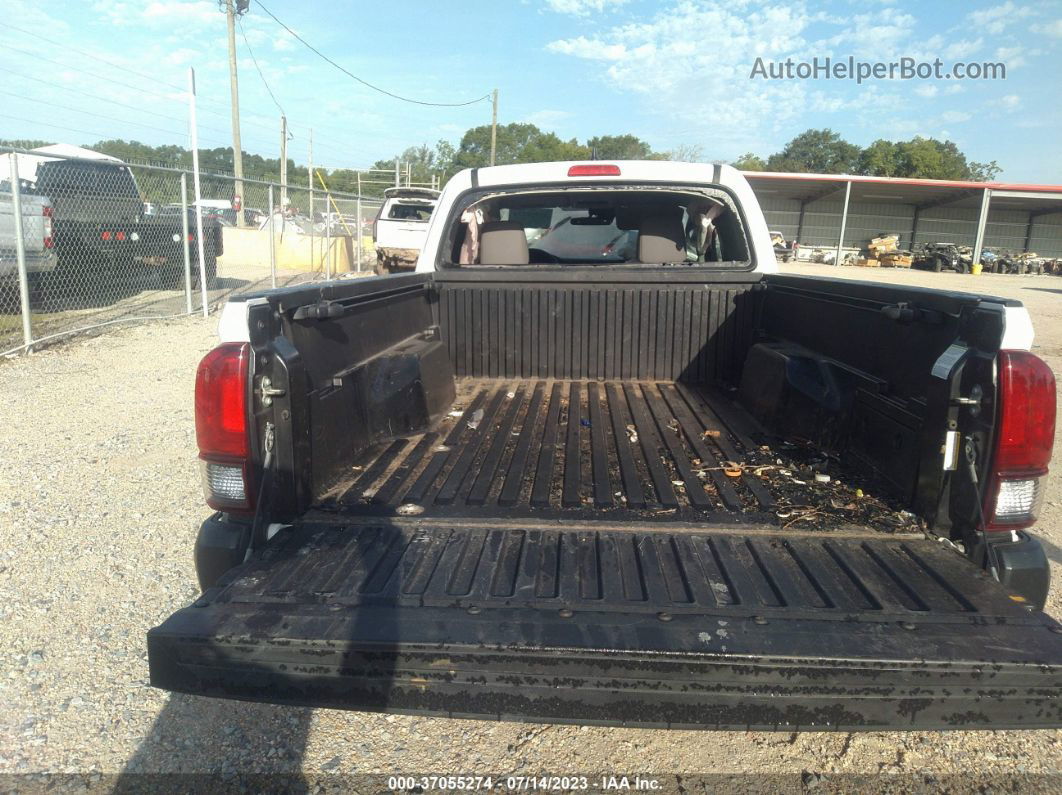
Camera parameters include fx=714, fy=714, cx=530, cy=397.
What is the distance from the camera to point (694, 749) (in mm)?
2410

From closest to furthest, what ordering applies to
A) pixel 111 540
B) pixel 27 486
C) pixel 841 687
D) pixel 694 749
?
pixel 841 687, pixel 694 749, pixel 111 540, pixel 27 486

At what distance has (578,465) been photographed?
2725 millimetres

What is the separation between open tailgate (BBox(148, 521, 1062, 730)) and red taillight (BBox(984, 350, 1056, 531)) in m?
0.21

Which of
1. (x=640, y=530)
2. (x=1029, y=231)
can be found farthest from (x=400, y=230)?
(x=1029, y=231)

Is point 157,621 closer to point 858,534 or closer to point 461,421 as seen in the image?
point 461,421

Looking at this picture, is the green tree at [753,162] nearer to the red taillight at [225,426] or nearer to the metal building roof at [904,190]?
the metal building roof at [904,190]

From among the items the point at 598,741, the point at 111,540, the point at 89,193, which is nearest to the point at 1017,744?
the point at 598,741

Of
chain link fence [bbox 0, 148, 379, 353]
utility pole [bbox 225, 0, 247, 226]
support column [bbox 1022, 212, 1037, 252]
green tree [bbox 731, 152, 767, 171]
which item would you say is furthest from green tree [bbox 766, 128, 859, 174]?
chain link fence [bbox 0, 148, 379, 353]

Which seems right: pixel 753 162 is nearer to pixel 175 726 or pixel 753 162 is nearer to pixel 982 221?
pixel 982 221

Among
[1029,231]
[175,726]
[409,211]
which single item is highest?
[1029,231]

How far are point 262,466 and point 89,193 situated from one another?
11.0m

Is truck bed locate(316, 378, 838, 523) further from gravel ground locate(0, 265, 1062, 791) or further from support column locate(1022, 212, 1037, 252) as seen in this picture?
support column locate(1022, 212, 1037, 252)

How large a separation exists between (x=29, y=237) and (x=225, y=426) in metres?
8.99

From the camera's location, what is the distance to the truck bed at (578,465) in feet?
7.64
